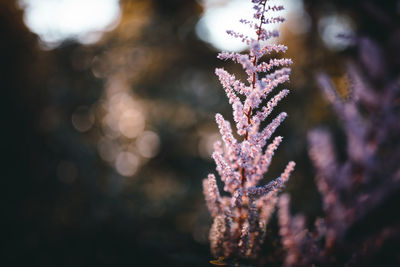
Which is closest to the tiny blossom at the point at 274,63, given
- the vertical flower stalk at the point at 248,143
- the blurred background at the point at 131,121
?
the vertical flower stalk at the point at 248,143

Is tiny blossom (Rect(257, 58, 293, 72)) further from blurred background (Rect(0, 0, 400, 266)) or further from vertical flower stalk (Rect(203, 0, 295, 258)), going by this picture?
blurred background (Rect(0, 0, 400, 266))

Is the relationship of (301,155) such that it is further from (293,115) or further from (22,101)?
(22,101)

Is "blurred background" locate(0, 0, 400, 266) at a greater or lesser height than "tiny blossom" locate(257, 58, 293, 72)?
greater

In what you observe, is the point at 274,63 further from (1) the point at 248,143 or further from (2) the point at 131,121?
(2) the point at 131,121

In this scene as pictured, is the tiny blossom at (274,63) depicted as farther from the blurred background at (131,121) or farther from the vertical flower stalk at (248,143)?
the blurred background at (131,121)

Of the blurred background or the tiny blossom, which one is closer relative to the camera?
the tiny blossom

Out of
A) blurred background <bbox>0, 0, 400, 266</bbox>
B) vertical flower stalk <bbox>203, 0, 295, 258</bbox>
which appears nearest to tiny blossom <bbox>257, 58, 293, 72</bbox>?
vertical flower stalk <bbox>203, 0, 295, 258</bbox>
